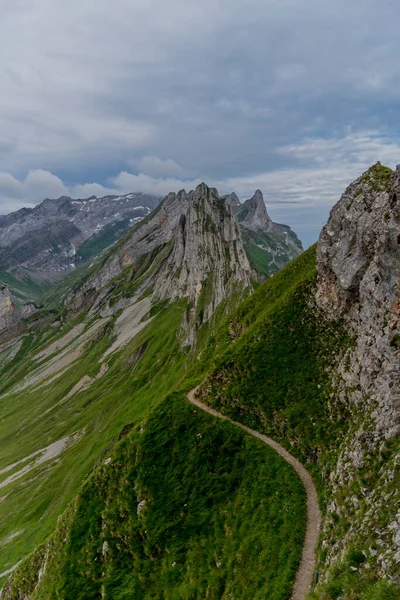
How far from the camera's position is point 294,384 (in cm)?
4903

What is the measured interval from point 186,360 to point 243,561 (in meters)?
114

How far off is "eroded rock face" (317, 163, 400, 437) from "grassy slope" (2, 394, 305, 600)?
13.4 m

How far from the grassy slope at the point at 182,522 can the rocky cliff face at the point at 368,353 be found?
685 cm

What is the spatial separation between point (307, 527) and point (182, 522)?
14.5m

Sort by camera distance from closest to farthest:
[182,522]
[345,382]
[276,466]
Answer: [182,522] → [276,466] → [345,382]

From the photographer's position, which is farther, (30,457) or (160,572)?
(30,457)

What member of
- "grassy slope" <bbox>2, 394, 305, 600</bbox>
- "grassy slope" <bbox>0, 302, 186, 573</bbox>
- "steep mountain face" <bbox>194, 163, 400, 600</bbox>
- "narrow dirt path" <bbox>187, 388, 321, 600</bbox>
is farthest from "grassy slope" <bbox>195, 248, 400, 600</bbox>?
"grassy slope" <bbox>0, 302, 186, 573</bbox>

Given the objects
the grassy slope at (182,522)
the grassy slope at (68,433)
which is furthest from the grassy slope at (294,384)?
the grassy slope at (68,433)

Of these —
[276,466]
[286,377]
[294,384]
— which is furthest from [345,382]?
[276,466]

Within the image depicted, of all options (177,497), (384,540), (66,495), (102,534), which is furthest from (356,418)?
(66,495)

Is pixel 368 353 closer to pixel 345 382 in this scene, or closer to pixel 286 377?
pixel 345 382

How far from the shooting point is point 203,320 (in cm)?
17175

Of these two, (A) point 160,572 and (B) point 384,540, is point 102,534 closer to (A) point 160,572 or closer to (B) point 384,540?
(A) point 160,572

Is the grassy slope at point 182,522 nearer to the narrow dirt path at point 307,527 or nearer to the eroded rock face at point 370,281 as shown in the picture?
the narrow dirt path at point 307,527
